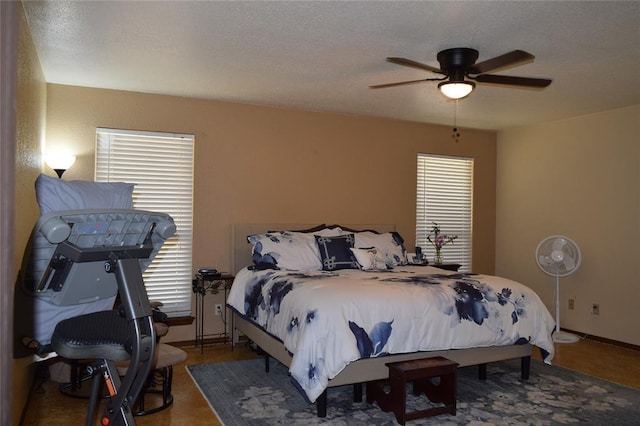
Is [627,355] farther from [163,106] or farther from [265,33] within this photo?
[163,106]

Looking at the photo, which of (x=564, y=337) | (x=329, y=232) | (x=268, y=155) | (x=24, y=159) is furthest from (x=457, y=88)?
(x=564, y=337)

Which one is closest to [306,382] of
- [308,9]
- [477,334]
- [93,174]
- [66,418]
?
[477,334]

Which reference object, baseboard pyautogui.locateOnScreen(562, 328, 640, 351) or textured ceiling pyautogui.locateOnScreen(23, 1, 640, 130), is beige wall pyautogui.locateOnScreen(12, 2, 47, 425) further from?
baseboard pyautogui.locateOnScreen(562, 328, 640, 351)

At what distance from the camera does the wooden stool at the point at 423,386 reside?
9.71ft

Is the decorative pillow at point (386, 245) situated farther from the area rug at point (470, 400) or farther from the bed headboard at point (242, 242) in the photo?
the area rug at point (470, 400)

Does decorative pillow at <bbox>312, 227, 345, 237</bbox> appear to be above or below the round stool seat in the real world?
above

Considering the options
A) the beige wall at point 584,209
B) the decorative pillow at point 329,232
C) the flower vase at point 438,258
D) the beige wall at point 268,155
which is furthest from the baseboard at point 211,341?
the beige wall at point 584,209

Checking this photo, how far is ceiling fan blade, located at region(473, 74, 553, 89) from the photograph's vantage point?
3215 mm

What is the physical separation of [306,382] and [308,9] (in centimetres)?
213

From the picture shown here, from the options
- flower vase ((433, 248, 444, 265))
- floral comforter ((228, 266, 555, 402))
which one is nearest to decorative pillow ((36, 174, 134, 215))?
floral comforter ((228, 266, 555, 402))

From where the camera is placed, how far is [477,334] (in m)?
3.43

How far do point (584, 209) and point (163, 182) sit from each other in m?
4.36

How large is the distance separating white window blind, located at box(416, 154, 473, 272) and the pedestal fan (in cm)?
121

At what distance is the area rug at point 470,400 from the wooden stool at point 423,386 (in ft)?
0.20
